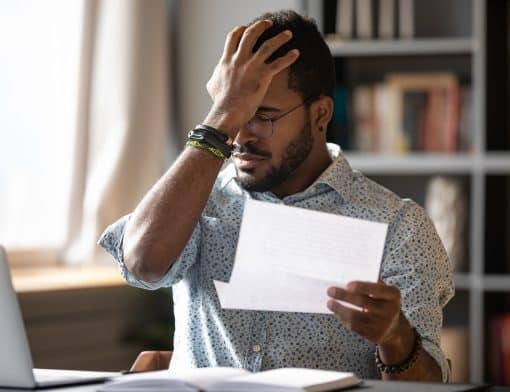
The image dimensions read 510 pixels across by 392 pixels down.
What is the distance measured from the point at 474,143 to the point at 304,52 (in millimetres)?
1577

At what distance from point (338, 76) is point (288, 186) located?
5.59 ft

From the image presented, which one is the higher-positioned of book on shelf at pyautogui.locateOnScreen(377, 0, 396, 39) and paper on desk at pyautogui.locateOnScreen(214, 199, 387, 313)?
book on shelf at pyautogui.locateOnScreen(377, 0, 396, 39)

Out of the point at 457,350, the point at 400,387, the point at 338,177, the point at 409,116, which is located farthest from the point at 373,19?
the point at 400,387

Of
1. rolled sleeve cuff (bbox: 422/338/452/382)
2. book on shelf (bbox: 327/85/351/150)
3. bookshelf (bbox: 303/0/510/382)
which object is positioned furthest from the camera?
book on shelf (bbox: 327/85/351/150)

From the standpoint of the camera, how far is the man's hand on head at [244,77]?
174cm

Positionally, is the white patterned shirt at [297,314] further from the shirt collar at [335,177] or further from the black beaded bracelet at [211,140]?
the black beaded bracelet at [211,140]

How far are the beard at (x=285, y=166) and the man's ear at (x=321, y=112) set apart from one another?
0.03m

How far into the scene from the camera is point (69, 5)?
11.2 feet

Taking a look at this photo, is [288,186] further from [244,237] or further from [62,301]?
[62,301]

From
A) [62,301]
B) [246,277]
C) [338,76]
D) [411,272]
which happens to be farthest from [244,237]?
[338,76]

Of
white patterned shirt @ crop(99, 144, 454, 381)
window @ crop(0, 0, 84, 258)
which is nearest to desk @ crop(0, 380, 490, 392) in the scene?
white patterned shirt @ crop(99, 144, 454, 381)

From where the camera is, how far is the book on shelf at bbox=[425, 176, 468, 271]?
337 cm

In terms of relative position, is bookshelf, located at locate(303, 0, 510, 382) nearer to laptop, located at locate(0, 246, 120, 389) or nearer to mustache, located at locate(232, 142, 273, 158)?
mustache, located at locate(232, 142, 273, 158)

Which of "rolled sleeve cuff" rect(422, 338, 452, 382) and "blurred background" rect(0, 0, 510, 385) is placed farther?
"blurred background" rect(0, 0, 510, 385)
